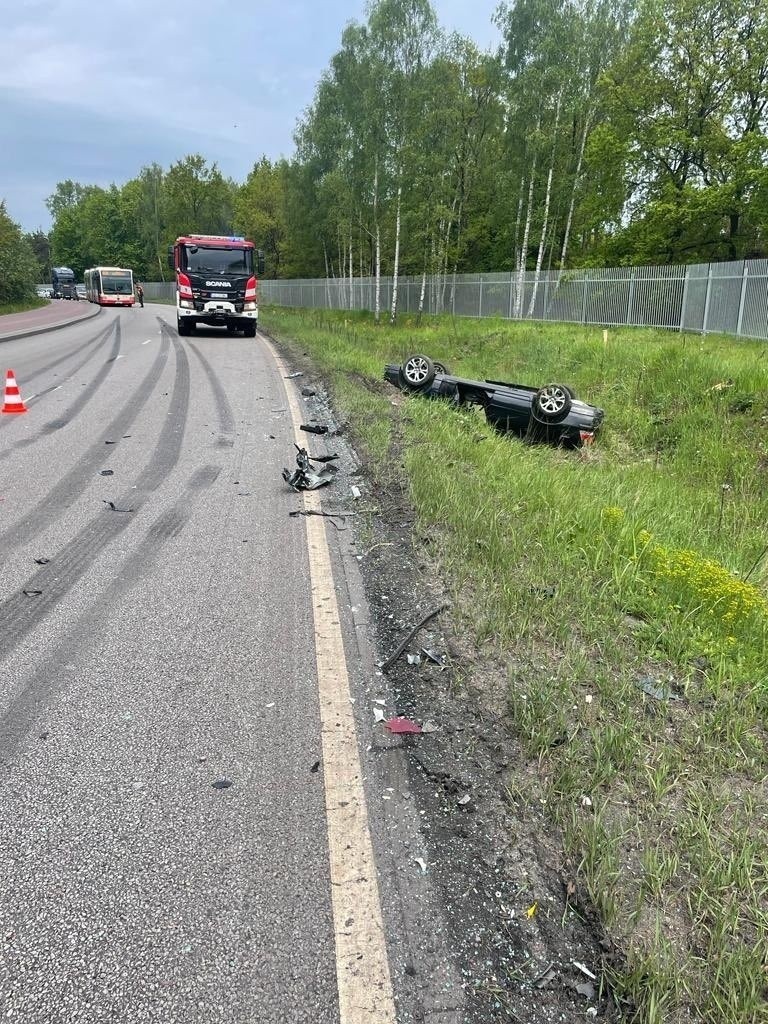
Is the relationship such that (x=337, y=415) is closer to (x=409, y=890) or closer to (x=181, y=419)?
(x=181, y=419)

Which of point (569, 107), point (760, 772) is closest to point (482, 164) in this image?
point (569, 107)

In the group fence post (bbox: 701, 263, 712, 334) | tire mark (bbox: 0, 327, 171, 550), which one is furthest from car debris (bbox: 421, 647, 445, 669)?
fence post (bbox: 701, 263, 712, 334)

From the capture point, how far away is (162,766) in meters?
2.65

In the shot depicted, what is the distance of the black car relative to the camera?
8.67 meters


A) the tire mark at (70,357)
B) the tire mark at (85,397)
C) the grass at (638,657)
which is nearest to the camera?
the grass at (638,657)

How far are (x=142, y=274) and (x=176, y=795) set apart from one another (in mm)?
109405

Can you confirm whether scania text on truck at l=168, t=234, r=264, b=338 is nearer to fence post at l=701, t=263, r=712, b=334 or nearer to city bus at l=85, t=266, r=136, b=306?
fence post at l=701, t=263, r=712, b=334

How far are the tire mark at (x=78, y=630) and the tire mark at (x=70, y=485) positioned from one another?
87 cm

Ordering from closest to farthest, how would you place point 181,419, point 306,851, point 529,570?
point 306,851, point 529,570, point 181,419

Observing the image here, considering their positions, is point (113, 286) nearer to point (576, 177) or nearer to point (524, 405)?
point (576, 177)

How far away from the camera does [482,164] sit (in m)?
38.4

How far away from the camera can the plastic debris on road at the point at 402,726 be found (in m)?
2.88

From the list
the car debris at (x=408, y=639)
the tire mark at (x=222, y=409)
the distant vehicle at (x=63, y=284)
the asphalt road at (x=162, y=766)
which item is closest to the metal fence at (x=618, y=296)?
the tire mark at (x=222, y=409)

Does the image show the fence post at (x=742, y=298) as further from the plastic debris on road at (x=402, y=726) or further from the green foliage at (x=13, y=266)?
the green foliage at (x=13, y=266)
